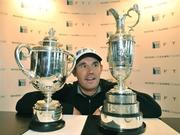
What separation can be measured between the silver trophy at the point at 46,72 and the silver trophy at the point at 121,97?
0.15 meters

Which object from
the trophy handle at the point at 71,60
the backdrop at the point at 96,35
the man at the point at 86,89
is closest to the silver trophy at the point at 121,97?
the trophy handle at the point at 71,60

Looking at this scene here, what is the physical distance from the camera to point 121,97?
0.63 m

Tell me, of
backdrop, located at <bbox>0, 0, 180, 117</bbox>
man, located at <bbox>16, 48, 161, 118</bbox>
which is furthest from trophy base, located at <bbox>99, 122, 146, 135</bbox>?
backdrop, located at <bbox>0, 0, 180, 117</bbox>

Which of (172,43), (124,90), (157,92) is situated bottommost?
(157,92)

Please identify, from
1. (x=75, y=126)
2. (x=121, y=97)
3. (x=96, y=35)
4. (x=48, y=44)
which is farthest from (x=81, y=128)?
(x=96, y=35)

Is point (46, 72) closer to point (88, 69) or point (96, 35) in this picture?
point (88, 69)

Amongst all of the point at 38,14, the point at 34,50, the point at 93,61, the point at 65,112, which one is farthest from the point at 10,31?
the point at 34,50

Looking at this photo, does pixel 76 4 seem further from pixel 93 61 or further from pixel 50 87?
pixel 50 87

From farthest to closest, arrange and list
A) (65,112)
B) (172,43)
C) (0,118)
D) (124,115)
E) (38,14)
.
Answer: (38,14) → (172,43) → (65,112) → (0,118) → (124,115)

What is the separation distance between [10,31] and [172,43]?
1585mm

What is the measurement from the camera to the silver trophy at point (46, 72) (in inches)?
25.6

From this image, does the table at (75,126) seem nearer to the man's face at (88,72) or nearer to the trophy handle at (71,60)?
the trophy handle at (71,60)

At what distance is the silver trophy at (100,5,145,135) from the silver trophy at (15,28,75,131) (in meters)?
0.15

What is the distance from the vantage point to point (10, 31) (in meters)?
2.17
